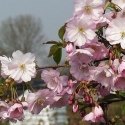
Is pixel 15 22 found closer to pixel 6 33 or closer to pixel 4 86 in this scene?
pixel 6 33

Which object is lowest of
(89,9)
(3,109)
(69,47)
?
(3,109)

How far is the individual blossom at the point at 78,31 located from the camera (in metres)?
1.42

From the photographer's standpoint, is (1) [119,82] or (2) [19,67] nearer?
(1) [119,82]

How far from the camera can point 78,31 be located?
4.87ft

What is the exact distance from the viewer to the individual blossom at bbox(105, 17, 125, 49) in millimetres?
1402

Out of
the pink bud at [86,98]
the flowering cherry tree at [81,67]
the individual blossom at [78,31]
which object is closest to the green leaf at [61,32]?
the flowering cherry tree at [81,67]

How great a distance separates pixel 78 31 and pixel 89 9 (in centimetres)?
8

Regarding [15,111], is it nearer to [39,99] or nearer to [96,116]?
[39,99]

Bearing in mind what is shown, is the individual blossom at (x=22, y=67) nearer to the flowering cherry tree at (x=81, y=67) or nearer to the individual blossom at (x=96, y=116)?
the flowering cherry tree at (x=81, y=67)

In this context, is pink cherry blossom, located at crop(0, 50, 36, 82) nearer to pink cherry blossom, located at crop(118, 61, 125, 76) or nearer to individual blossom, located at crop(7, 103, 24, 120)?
individual blossom, located at crop(7, 103, 24, 120)

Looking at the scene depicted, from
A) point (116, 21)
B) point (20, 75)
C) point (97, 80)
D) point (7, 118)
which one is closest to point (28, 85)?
point (20, 75)

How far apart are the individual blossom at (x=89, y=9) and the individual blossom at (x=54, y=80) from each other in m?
0.21

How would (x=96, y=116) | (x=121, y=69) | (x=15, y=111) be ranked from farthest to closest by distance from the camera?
(x=15, y=111)
(x=96, y=116)
(x=121, y=69)

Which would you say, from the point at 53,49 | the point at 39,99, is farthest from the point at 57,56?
the point at 39,99
